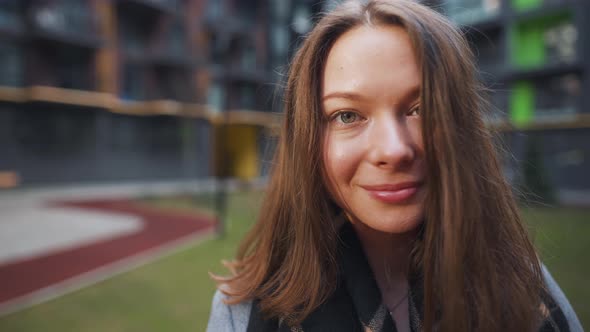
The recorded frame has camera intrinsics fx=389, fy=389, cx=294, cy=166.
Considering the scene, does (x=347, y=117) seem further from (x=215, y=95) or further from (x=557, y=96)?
(x=215, y=95)

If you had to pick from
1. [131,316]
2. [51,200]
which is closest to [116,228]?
[131,316]

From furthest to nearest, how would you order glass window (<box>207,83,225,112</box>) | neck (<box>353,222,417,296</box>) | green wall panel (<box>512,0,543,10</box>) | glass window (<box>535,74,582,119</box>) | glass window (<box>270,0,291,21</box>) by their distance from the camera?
glass window (<box>207,83,225,112</box>)
glass window (<box>270,0,291,21</box>)
green wall panel (<box>512,0,543,10</box>)
glass window (<box>535,74,582,119</box>)
neck (<box>353,222,417,296</box>)

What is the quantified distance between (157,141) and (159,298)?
643 inches

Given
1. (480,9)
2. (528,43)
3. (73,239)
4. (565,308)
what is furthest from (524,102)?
(565,308)

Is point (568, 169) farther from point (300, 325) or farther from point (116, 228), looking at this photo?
point (300, 325)

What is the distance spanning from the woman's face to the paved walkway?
4.48 metres

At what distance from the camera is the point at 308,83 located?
1.04 m

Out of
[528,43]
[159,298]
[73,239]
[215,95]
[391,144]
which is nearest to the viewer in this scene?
[391,144]

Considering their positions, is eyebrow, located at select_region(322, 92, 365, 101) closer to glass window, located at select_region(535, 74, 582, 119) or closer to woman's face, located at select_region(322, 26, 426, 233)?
woman's face, located at select_region(322, 26, 426, 233)

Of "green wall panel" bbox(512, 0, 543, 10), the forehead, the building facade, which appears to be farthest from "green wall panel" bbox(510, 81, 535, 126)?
the forehead

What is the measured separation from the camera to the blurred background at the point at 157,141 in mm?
4684

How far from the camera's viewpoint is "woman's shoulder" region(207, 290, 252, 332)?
3.64ft

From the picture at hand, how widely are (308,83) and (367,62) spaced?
175 millimetres

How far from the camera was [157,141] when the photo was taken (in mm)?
19375
